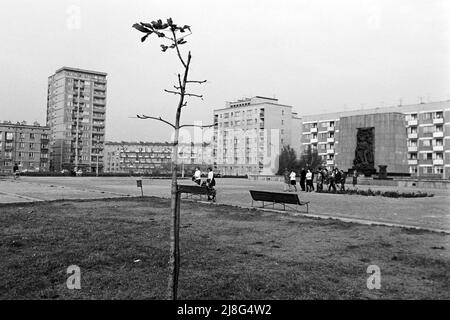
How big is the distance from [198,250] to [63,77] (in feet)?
338

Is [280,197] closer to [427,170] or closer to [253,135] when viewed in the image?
[427,170]

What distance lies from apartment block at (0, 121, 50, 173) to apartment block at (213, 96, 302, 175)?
131 feet

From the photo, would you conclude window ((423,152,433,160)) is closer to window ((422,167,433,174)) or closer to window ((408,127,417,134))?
window ((422,167,433,174))

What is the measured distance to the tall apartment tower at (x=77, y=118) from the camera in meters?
101

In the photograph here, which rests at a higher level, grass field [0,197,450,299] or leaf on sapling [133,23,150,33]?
leaf on sapling [133,23,150,33]

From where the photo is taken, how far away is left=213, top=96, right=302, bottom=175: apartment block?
102 meters

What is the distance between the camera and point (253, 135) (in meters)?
104

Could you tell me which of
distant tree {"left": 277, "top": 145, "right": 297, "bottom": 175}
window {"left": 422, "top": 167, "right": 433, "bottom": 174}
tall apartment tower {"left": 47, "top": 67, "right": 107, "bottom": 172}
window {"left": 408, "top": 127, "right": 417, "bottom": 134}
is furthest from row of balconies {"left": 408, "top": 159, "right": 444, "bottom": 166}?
tall apartment tower {"left": 47, "top": 67, "right": 107, "bottom": 172}

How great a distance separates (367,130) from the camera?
4153 cm

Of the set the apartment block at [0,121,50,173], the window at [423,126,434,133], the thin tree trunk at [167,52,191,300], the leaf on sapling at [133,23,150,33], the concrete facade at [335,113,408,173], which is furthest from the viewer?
the apartment block at [0,121,50,173]

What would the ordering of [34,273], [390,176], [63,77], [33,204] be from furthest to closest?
[63,77], [390,176], [33,204], [34,273]

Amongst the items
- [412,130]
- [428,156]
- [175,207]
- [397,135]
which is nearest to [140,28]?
[175,207]
